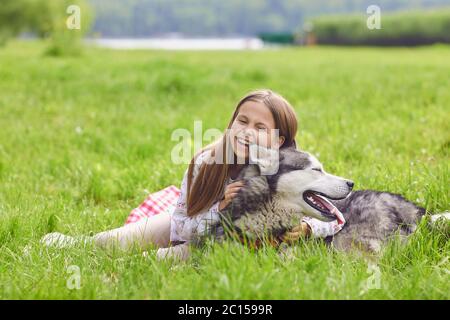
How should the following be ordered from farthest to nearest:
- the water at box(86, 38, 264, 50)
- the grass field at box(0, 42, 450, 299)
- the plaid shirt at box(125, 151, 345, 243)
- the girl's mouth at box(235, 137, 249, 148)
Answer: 1. the water at box(86, 38, 264, 50)
2. the plaid shirt at box(125, 151, 345, 243)
3. the girl's mouth at box(235, 137, 249, 148)
4. the grass field at box(0, 42, 450, 299)

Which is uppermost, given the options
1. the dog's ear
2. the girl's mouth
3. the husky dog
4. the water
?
the water

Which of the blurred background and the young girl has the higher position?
the blurred background

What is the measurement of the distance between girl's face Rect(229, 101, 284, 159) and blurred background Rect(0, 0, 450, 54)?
9.03 m

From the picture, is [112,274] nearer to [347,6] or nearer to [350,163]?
[350,163]

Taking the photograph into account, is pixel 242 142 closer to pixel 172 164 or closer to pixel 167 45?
pixel 172 164

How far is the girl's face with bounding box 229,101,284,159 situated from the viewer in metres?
3.27

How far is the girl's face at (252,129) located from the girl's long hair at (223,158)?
0.03m

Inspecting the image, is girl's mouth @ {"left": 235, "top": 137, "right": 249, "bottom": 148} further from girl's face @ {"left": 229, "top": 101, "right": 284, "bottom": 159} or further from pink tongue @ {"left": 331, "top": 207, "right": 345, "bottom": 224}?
pink tongue @ {"left": 331, "top": 207, "right": 345, "bottom": 224}

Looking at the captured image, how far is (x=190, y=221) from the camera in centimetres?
353

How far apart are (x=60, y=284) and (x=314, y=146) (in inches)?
134

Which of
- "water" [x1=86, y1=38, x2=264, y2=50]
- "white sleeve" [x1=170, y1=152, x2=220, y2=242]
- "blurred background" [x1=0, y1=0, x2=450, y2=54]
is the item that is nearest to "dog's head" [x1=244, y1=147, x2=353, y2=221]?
"white sleeve" [x1=170, y1=152, x2=220, y2=242]

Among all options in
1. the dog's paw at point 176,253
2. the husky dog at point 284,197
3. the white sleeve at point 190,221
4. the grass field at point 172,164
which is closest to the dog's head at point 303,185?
the husky dog at point 284,197

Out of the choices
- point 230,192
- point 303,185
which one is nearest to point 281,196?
point 303,185

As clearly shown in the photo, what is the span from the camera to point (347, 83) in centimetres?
1088
